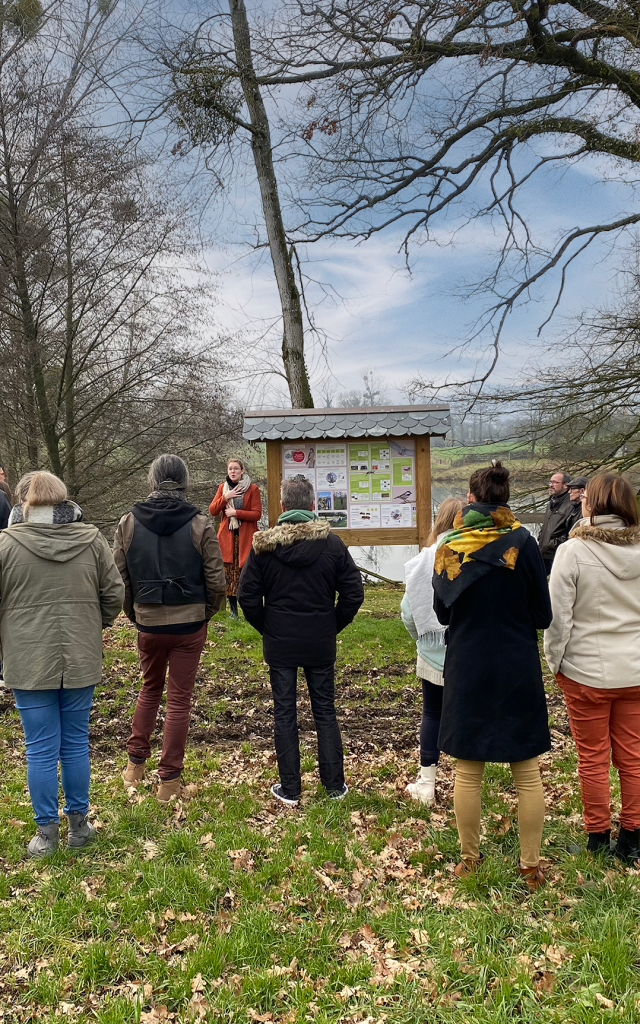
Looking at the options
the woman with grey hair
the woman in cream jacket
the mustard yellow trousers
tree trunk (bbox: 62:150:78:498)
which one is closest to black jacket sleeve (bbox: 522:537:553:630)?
the woman in cream jacket

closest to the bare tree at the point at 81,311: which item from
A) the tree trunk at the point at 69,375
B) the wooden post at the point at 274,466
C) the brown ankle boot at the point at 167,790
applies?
the tree trunk at the point at 69,375

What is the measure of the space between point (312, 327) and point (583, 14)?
6621mm

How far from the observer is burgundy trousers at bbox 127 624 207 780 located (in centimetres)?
454

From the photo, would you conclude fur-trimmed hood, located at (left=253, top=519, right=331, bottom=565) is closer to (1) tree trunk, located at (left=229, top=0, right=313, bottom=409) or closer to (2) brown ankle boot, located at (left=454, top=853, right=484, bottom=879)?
(2) brown ankle boot, located at (left=454, top=853, right=484, bottom=879)

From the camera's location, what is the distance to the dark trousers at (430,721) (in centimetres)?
443

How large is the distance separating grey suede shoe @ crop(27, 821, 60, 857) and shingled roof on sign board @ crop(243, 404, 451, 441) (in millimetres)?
5607

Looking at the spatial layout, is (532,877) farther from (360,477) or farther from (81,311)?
(81,311)

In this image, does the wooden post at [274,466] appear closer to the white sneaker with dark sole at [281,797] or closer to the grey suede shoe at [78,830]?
the white sneaker with dark sole at [281,797]

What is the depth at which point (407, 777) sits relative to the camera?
5117 millimetres

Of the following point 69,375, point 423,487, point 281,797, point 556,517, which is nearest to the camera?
point 281,797

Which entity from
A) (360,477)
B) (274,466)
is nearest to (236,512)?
(274,466)

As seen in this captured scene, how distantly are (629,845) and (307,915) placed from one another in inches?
68.3

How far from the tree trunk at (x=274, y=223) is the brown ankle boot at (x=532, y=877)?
372 inches

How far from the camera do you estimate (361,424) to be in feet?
29.4
